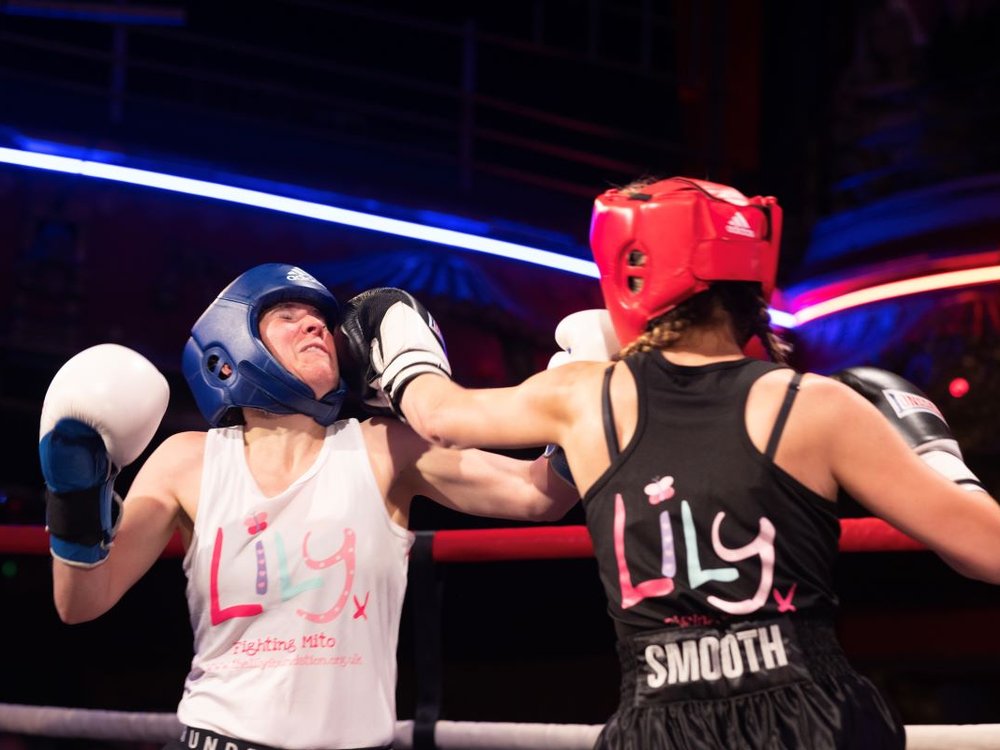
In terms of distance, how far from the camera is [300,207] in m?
4.23

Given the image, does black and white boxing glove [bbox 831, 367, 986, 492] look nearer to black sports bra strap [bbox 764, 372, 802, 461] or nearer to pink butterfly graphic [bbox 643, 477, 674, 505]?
black sports bra strap [bbox 764, 372, 802, 461]

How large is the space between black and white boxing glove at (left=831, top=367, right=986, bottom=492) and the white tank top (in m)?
0.78

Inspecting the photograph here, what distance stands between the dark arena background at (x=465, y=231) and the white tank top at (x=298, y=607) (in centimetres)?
199

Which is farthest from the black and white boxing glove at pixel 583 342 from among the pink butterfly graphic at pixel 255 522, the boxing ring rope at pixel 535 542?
the pink butterfly graphic at pixel 255 522

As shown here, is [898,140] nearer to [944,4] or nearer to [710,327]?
[944,4]

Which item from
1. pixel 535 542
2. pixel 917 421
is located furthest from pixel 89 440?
pixel 917 421

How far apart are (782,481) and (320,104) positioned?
4068 millimetres

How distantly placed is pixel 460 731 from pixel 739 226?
0.99m

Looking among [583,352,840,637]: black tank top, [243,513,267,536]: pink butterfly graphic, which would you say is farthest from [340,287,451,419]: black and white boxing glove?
[583,352,840,637]: black tank top

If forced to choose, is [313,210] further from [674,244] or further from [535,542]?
[674,244]

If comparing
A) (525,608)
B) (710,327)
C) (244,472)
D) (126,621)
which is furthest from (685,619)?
(126,621)

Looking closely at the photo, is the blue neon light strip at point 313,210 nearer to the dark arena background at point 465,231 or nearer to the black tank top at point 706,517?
the dark arena background at point 465,231

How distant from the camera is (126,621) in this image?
4602mm

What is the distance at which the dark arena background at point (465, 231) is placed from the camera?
4.02 meters
